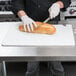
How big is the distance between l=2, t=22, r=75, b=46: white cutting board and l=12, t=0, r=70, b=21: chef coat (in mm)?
203

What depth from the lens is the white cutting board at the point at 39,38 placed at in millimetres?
979

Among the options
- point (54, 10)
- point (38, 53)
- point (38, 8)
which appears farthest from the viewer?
point (38, 8)

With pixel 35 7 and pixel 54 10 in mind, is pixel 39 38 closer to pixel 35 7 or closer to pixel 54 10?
pixel 54 10

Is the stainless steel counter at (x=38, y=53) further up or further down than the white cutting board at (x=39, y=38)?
further down

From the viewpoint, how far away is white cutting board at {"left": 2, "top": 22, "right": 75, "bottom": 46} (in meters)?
0.98

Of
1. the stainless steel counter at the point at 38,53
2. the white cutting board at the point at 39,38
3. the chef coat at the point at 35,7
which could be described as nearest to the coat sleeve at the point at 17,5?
the chef coat at the point at 35,7

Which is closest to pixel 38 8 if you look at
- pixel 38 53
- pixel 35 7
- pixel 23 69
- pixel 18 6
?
pixel 35 7

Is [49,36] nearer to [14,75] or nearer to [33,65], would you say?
[33,65]

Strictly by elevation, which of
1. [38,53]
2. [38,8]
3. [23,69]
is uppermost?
[38,8]

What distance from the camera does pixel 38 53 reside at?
0.92 meters

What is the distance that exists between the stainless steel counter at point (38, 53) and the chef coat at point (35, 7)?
38 cm

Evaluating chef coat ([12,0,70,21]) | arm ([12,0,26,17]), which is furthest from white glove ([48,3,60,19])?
arm ([12,0,26,17])

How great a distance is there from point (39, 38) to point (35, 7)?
34 centimetres

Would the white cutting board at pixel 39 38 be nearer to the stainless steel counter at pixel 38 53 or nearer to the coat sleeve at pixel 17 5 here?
the stainless steel counter at pixel 38 53
